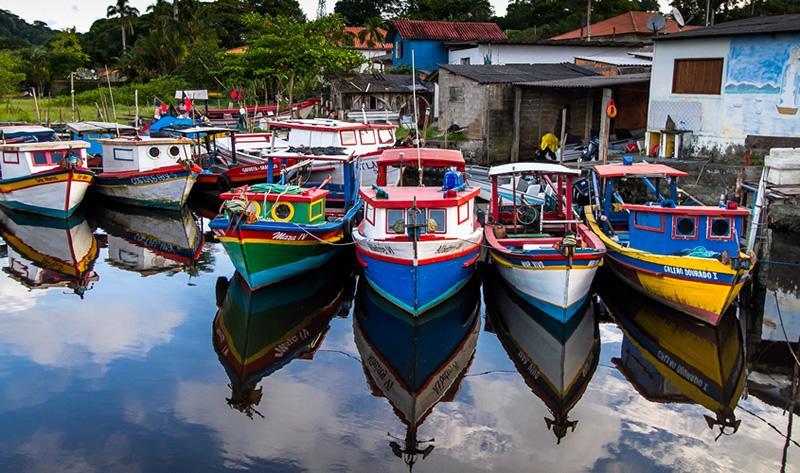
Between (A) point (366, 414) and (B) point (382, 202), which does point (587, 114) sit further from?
(A) point (366, 414)

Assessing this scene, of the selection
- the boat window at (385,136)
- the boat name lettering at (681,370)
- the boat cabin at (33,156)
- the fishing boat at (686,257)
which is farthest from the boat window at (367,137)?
the boat name lettering at (681,370)

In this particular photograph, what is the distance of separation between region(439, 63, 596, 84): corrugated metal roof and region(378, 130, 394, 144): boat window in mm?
4743

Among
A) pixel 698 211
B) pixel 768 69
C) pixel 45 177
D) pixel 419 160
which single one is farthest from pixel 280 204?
pixel 768 69

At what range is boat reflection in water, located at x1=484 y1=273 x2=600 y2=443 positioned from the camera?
35.5ft

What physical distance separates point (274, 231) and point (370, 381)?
13.9 feet

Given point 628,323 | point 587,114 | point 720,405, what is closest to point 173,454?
point 720,405

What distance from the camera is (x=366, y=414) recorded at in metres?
10.3

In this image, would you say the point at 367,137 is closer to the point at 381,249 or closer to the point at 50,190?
the point at 50,190

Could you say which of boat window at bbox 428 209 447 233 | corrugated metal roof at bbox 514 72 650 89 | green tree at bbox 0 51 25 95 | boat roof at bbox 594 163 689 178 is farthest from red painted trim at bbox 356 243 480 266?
green tree at bbox 0 51 25 95

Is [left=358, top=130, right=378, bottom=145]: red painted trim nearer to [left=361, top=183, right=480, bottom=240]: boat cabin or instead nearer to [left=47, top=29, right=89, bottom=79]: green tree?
[left=361, top=183, right=480, bottom=240]: boat cabin

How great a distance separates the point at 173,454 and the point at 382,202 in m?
5.82

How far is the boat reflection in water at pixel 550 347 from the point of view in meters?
10.8

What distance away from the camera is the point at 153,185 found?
23.2m

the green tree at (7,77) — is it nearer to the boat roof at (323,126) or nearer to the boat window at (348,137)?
the boat roof at (323,126)
